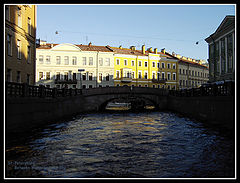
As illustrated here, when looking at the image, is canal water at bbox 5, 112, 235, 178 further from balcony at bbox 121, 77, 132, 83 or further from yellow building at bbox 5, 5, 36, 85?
balcony at bbox 121, 77, 132, 83

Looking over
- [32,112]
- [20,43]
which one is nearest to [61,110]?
[32,112]

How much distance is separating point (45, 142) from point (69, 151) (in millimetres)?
2164

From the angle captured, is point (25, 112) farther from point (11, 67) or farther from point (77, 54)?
point (77, 54)

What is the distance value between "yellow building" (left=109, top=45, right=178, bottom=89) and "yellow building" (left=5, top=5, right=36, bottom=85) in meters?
31.0

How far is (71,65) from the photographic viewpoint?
5234 centimetres

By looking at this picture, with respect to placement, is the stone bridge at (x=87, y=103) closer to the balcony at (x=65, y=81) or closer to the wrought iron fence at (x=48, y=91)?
the wrought iron fence at (x=48, y=91)

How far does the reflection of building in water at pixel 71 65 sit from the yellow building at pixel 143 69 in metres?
2.28

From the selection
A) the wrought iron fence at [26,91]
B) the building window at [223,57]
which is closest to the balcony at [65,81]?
the wrought iron fence at [26,91]

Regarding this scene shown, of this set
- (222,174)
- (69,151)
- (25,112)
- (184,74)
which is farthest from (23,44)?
(184,74)

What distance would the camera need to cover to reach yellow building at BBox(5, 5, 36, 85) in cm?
2044

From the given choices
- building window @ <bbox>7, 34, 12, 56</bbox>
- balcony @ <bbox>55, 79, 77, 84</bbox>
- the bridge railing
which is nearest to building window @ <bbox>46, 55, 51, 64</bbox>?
balcony @ <bbox>55, 79, 77, 84</bbox>

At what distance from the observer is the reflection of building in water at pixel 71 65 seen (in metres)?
51.2

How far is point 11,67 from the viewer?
20.9m

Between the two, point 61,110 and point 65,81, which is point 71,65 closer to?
point 65,81
